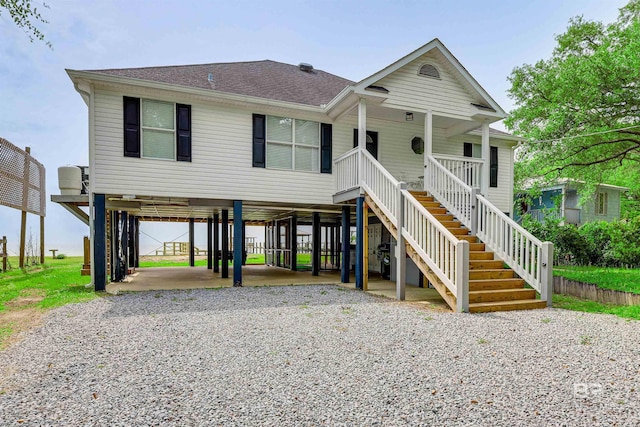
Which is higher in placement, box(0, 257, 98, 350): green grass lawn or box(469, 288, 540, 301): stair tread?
box(469, 288, 540, 301): stair tread

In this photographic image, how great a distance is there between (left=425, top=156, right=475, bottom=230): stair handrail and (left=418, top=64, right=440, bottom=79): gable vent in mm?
2175

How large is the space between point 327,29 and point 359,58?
286cm

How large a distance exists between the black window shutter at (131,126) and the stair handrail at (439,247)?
6150 mm

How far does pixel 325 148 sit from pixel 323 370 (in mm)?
7346

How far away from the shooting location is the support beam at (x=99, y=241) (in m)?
8.07

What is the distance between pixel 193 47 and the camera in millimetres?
14234

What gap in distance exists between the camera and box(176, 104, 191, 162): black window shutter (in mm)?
8695

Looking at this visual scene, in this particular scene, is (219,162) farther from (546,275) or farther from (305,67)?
(546,275)

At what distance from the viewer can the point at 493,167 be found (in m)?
12.3

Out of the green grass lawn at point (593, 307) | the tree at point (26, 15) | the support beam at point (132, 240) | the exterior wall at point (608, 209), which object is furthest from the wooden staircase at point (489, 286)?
the exterior wall at point (608, 209)

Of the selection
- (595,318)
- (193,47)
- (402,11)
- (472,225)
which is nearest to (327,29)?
(402,11)

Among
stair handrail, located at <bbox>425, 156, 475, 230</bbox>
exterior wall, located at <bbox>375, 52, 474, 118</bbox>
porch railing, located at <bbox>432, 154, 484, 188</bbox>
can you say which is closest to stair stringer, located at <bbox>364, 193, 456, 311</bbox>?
stair handrail, located at <bbox>425, 156, 475, 230</bbox>

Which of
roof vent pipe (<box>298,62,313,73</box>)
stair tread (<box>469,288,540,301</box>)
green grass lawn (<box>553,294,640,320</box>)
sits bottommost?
green grass lawn (<box>553,294,640,320</box>)

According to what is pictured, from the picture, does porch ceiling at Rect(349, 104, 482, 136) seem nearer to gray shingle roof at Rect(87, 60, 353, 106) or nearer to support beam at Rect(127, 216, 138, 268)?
gray shingle roof at Rect(87, 60, 353, 106)
